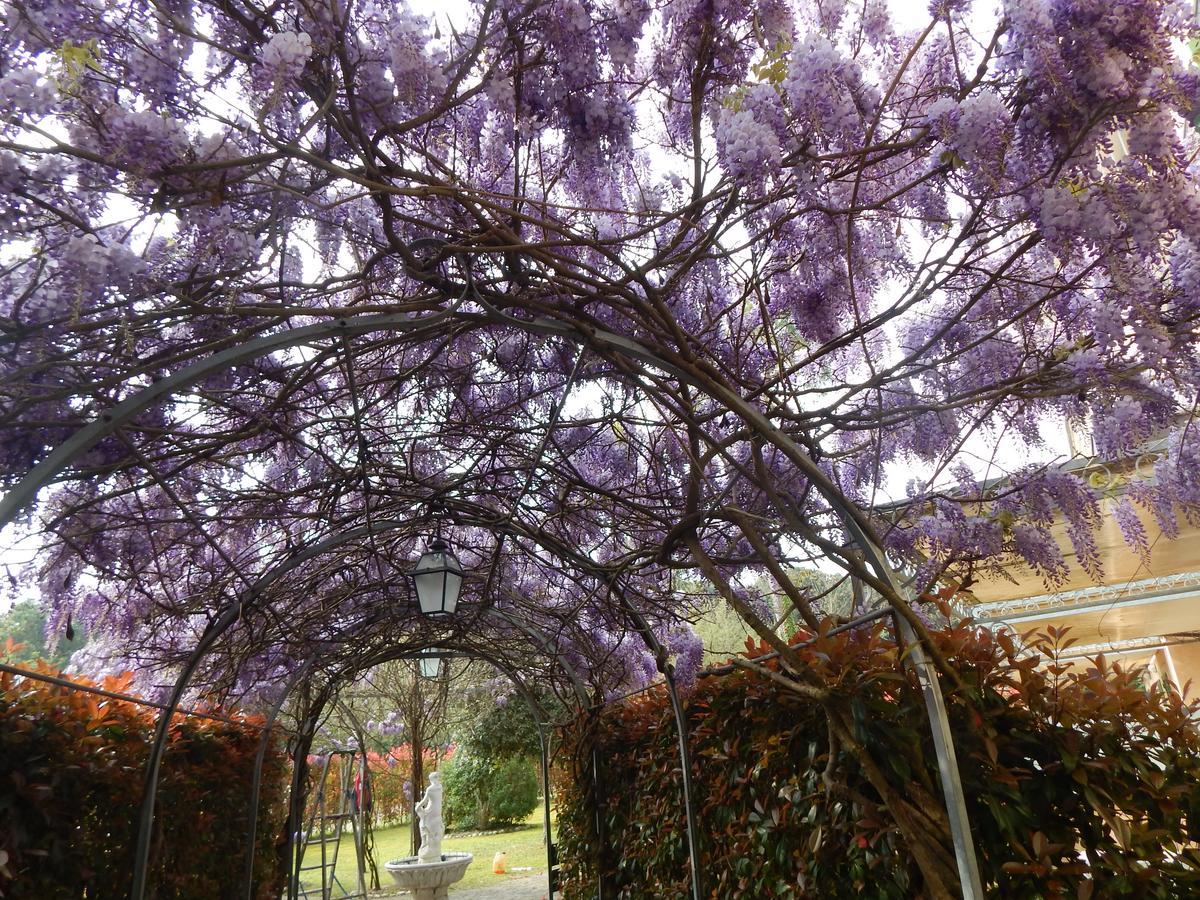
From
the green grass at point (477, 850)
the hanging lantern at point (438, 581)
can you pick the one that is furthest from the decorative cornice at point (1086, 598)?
the green grass at point (477, 850)

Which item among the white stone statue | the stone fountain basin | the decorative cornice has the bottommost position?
the stone fountain basin

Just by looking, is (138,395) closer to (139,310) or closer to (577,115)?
(139,310)

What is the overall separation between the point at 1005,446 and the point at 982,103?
1.94m

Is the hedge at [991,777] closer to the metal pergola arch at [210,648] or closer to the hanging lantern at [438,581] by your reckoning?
the metal pergola arch at [210,648]

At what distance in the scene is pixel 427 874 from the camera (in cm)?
854

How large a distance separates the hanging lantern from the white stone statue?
6045 mm

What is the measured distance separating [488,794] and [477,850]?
206cm

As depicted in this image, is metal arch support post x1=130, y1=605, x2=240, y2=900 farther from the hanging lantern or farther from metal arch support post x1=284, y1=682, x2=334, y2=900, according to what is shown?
metal arch support post x1=284, y1=682, x2=334, y2=900

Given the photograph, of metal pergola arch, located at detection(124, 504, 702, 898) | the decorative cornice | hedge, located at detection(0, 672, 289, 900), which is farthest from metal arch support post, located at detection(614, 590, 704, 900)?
the decorative cornice

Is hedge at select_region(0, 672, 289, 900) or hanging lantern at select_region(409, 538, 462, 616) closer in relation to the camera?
hedge at select_region(0, 672, 289, 900)

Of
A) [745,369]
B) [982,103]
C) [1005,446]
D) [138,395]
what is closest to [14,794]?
[138,395]

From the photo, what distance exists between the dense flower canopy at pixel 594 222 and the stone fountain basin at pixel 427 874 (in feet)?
19.8

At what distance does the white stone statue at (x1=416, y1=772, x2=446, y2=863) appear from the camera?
9.09 metres

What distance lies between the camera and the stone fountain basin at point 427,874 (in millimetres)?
8477
